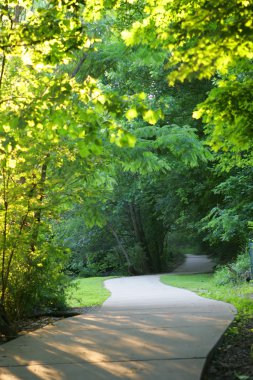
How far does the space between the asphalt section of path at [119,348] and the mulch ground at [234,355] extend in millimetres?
137

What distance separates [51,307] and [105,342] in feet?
14.3

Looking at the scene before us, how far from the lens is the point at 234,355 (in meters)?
5.36

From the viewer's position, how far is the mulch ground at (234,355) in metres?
4.60

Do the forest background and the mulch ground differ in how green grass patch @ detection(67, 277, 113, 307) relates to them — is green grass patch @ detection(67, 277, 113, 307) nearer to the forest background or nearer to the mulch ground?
the forest background

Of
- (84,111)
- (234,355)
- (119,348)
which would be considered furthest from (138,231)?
(84,111)

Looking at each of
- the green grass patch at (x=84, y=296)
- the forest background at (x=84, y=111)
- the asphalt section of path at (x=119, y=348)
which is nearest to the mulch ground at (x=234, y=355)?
the asphalt section of path at (x=119, y=348)

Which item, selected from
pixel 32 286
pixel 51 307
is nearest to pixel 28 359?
pixel 32 286

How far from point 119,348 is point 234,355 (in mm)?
1415

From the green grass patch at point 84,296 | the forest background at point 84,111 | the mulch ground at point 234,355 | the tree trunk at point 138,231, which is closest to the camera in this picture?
the forest background at point 84,111

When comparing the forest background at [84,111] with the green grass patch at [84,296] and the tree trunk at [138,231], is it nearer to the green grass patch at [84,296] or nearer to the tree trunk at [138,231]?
the green grass patch at [84,296]

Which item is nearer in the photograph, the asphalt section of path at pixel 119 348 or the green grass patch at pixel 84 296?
the asphalt section of path at pixel 119 348

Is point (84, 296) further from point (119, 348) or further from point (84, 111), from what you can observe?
point (84, 111)

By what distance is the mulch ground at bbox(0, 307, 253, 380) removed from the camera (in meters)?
4.60

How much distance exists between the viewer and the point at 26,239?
7.60 metres
